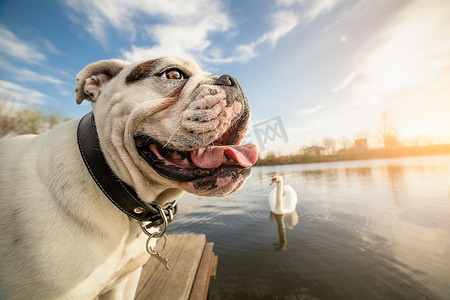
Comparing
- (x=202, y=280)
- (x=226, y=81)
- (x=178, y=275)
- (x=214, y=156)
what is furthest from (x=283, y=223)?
(x=226, y=81)

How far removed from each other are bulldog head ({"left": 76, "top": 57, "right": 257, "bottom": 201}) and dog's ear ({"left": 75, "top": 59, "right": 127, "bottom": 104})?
0.15 ft

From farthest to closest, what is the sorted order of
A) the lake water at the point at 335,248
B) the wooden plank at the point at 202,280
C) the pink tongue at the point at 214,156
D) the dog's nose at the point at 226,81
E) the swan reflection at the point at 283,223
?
the swan reflection at the point at 283,223 < the lake water at the point at 335,248 < the wooden plank at the point at 202,280 < the dog's nose at the point at 226,81 < the pink tongue at the point at 214,156

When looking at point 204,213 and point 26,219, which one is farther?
point 204,213

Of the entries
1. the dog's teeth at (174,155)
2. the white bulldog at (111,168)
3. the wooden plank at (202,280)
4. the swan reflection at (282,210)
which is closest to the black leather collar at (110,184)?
the white bulldog at (111,168)

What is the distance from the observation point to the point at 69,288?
1100 mm

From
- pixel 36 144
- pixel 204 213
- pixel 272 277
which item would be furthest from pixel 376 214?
pixel 36 144

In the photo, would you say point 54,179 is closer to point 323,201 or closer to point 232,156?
point 232,156

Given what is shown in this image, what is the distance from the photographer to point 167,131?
1.36m

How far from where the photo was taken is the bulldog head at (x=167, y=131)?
1330 mm

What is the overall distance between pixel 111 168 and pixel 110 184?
0.13 m

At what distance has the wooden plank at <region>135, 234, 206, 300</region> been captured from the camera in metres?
2.21

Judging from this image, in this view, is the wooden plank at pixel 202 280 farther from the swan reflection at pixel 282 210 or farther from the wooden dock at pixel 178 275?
the swan reflection at pixel 282 210

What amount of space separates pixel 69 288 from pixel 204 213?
9500 mm

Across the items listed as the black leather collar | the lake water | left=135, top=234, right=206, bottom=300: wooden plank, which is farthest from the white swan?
the black leather collar
